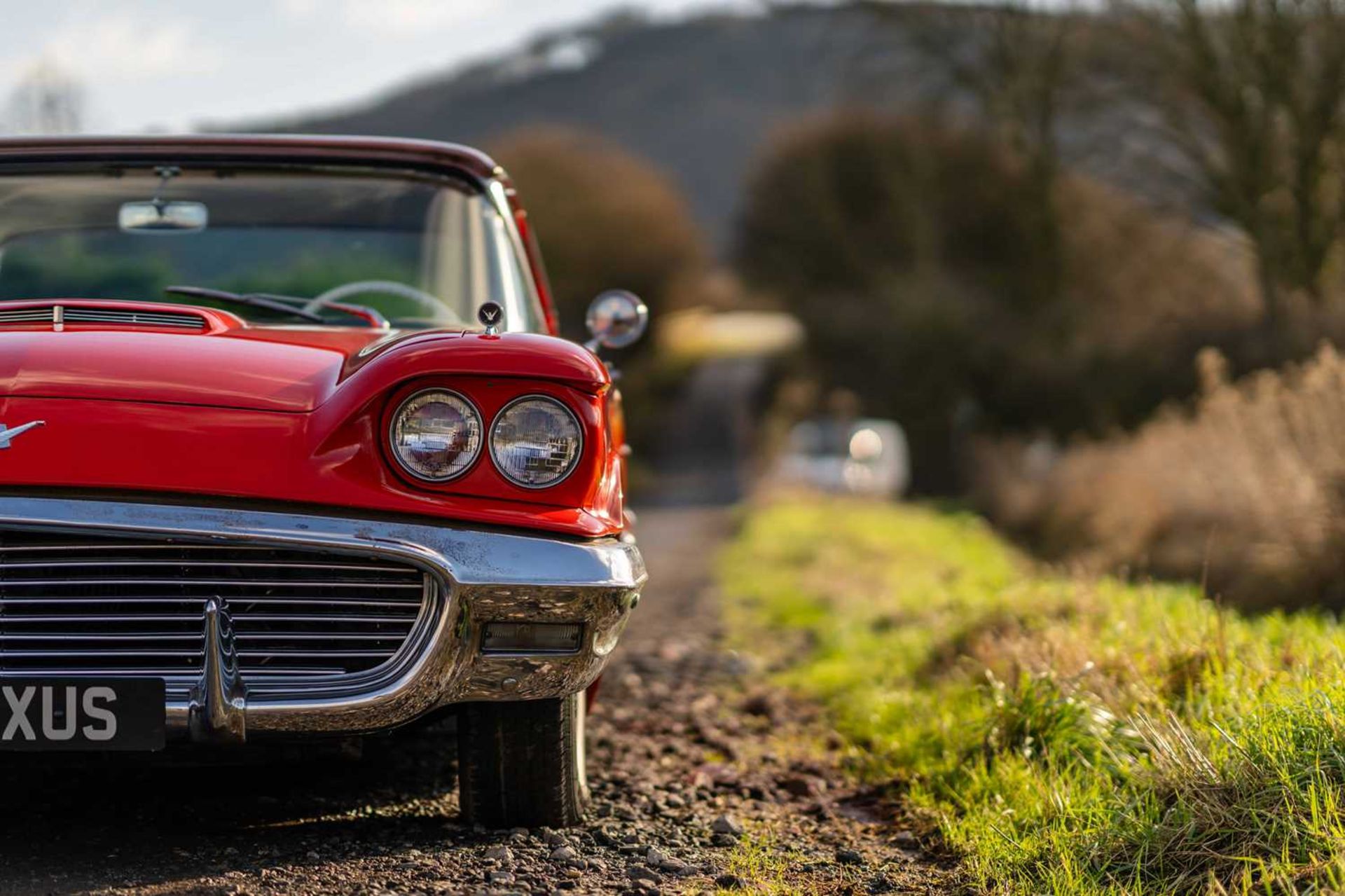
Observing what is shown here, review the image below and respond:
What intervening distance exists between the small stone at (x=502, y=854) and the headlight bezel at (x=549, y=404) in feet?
2.60

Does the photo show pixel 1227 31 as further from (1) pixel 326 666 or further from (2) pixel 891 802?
(1) pixel 326 666

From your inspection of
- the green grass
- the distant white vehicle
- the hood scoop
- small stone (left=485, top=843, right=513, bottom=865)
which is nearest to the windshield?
the hood scoop

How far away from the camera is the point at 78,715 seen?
2916 millimetres

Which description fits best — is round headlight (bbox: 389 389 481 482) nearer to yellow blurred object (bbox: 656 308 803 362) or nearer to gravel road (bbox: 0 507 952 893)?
gravel road (bbox: 0 507 952 893)

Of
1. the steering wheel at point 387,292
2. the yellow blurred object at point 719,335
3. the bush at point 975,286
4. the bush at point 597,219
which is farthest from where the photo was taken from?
the yellow blurred object at point 719,335

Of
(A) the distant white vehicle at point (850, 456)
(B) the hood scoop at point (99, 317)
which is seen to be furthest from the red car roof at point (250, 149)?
(A) the distant white vehicle at point (850, 456)

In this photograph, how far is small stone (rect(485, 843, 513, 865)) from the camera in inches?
128

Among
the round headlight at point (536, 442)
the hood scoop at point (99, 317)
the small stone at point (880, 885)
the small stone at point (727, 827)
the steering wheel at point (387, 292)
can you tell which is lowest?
the small stone at point (727, 827)

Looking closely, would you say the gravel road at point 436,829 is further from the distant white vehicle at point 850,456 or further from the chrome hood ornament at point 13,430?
the distant white vehicle at point 850,456

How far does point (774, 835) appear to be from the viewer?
3766 mm

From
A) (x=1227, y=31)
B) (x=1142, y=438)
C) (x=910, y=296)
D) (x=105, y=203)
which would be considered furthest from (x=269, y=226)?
(x=910, y=296)

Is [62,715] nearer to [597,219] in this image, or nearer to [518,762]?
[518,762]

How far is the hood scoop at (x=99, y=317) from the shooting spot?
139 inches

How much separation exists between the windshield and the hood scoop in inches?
25.3
